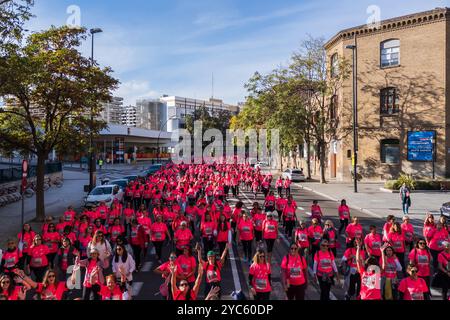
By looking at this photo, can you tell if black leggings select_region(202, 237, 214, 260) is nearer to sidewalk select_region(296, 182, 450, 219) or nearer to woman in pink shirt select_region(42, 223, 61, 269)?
woman in pink shirt select_region(42, 223, 61, 269)

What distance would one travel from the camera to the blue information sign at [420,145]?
34.8 metres

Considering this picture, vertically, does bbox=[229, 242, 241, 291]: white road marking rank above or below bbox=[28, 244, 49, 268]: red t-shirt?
below

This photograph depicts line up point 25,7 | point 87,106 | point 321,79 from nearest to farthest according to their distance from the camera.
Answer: point 25,7
point 87,106
point 321,79

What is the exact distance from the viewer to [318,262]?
8.01 metres

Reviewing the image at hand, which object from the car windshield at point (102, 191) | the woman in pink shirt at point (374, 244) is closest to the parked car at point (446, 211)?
the woman in pink shirt at point (374, 244)

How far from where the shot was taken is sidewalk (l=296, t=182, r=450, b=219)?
20873 millimetres

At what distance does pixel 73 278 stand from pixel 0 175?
19568 millimetres

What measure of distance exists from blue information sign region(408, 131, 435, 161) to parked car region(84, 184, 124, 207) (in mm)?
24565

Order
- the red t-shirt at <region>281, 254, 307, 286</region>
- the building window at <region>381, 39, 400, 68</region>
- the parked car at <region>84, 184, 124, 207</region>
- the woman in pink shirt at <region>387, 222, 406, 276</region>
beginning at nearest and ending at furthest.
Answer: the red t-shirt at <region>281, 254, 307, 286</region> → the woman in pink shirt at <region>387, 222, 406, 276</region> → the parked car at <region>84, 184, 124, 207</region> → the building window at <region>381, 39, 400, 68</region>

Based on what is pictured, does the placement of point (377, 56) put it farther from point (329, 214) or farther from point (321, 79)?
point (329, 214)

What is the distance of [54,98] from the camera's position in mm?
17828

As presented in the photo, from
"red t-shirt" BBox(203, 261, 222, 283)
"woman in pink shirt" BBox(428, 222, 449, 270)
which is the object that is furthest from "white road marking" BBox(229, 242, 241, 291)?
"woman in pink shirt" BBox(428, 222, 449, 270)

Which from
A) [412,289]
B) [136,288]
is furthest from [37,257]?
[412,289]
